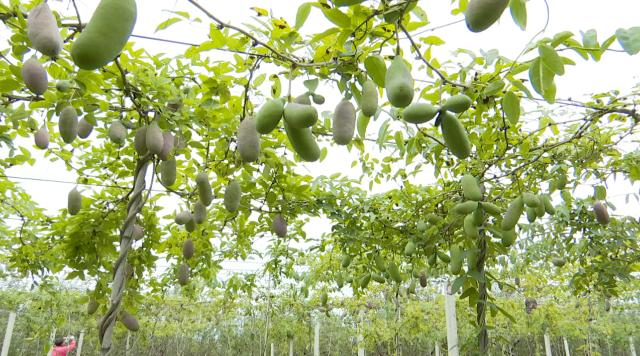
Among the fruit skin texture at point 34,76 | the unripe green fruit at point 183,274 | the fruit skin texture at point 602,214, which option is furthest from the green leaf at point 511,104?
the fruit skin texture at point 602,214

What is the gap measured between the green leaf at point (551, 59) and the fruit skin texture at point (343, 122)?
1.31 ft

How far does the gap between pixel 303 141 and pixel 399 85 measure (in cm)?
22

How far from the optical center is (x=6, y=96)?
169 cm

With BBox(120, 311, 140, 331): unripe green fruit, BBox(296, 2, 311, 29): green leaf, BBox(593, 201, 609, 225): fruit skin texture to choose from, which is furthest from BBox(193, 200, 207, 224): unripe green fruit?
BBox(593, 201, 609, 225): fruit skin texture

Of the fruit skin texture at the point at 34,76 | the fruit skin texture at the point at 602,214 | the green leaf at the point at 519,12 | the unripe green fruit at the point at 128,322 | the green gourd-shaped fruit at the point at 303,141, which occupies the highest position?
the fruit skin texture at the point at 602,214

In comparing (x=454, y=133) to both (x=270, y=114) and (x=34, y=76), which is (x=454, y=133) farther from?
(x=34, y=76)

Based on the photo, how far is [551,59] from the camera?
2.87 ft

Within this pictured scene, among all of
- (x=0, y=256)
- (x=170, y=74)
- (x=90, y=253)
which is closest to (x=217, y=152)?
(x=170, y=74)

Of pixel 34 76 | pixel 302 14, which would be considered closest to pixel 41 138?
pixel 34 76

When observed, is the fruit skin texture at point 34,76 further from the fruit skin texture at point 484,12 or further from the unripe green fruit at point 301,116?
the fruit skin texture at point 484,12

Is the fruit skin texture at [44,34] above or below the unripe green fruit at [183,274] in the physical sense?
above

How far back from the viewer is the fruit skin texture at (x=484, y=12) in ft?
2.20

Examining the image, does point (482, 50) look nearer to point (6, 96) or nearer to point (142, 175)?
point (142, 175)

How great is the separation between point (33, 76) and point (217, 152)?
2.86ft
